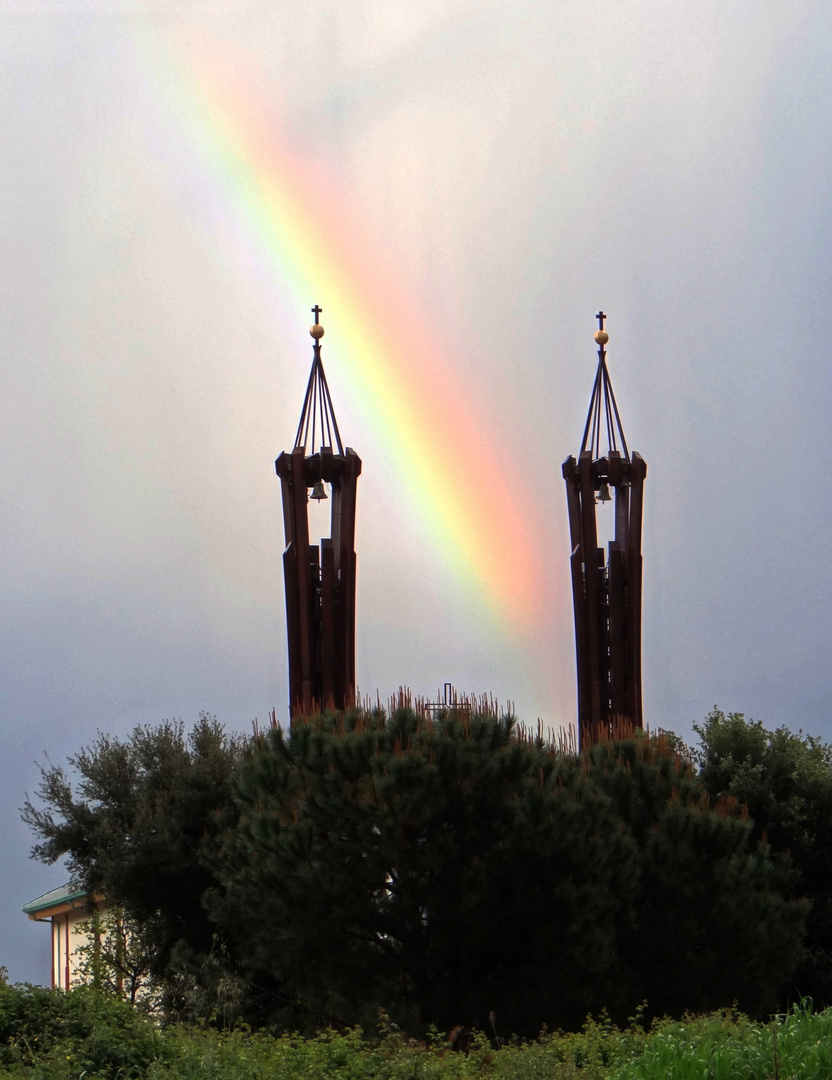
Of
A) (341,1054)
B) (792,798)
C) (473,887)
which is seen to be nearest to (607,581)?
(792,798)

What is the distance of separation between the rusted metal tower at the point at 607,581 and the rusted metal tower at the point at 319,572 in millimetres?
5142

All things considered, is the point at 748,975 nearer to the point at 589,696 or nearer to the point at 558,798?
the point at 558,798

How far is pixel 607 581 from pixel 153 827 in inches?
440

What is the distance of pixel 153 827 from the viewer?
71.9 ft

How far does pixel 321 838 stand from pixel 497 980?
3145mm

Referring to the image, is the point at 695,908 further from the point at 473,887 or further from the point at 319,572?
the point at 319,572

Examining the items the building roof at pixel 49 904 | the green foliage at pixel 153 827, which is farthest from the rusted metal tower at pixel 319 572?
the building roof at pixel 49 904

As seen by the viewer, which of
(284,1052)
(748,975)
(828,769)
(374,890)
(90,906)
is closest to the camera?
(284,1052)

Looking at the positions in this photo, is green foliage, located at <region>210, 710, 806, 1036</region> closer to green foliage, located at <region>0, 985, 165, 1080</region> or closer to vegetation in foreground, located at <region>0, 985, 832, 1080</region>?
vegetation in foreground, located at <region>0, 985, 832, 1080</region>

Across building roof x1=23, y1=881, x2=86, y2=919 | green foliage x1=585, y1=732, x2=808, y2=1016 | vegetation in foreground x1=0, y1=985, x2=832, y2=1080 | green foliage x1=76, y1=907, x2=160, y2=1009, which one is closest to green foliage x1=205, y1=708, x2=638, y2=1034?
green foliage x1=585, y1=732, x2=808, y2=1016

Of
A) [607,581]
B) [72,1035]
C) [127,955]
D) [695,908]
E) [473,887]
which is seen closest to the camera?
[72,1035]

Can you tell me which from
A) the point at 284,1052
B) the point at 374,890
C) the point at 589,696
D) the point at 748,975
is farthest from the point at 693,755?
the point at 284,1052

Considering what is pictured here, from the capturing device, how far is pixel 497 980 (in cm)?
1703

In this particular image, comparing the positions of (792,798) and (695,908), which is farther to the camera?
(792,798)
